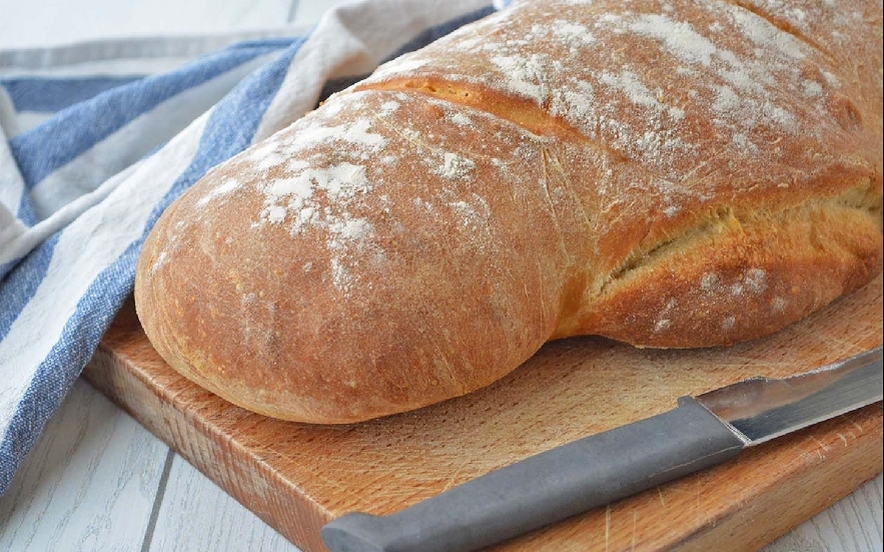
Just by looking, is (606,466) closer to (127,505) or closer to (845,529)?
(845,529)

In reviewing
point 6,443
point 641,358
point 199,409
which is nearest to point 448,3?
point 641,358

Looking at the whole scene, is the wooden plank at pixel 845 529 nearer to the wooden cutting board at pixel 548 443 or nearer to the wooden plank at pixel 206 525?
the wooden cutting board at pixel 548 443

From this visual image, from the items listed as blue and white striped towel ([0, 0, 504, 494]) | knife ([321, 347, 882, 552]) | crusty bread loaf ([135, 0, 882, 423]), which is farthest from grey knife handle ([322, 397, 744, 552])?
blue and white striped towel ([0, 0, 504, 494])

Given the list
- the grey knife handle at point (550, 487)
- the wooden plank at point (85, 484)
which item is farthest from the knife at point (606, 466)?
the wooden plank at point (85, 484)

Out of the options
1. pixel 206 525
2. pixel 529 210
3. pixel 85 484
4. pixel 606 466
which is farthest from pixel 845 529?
pixel 85 484

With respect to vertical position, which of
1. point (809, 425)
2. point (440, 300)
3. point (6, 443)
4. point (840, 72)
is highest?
point (840, 72)

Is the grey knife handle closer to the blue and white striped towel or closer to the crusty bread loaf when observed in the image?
the crusty bread loaf

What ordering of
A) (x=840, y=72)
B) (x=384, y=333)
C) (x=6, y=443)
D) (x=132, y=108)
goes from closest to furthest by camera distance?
(x=384, y=333)
(x=6, y=443)
(x=840, y=72)
(x=132, y=108)

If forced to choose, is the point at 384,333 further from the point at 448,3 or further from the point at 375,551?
the point at 448,3
